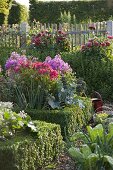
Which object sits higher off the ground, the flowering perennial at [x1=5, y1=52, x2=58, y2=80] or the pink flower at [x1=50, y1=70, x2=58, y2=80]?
the flowering perennial at [x1=5, y1=52, x2=58, y2=80]

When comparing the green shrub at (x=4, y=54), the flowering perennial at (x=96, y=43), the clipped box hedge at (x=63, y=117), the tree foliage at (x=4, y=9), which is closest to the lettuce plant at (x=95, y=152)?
the clipped box hedge at (x=63, y=117)

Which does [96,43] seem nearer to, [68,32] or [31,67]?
[68,32]

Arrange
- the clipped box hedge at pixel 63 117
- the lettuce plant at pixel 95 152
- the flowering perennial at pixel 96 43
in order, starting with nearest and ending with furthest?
the lettuce plant at pixel 95 152 → the clipped box hedge at pixel 63 117 → the flowering perennial at pixel 96 43

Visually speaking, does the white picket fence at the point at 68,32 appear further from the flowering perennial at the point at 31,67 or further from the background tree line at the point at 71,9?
the background tree line at the point at 71,9

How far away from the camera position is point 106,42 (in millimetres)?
12117

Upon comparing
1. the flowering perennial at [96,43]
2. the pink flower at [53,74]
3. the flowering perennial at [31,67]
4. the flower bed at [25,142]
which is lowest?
the flower bed at [25,142]

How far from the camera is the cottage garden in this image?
590 cm

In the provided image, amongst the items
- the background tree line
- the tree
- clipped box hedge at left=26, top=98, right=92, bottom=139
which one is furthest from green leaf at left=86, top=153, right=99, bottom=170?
the background tree line

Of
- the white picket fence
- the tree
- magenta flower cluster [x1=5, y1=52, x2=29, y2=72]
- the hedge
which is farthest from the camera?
the hedge

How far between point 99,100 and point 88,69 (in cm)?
253

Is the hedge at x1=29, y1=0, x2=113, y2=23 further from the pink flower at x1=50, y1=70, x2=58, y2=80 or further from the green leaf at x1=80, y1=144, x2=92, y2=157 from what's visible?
the green leaf at x1=80, y1=144, x2=92, y2=157

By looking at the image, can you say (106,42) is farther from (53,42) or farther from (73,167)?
(73,167)

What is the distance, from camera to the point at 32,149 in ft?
19.2

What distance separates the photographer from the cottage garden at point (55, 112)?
5.90 metres
